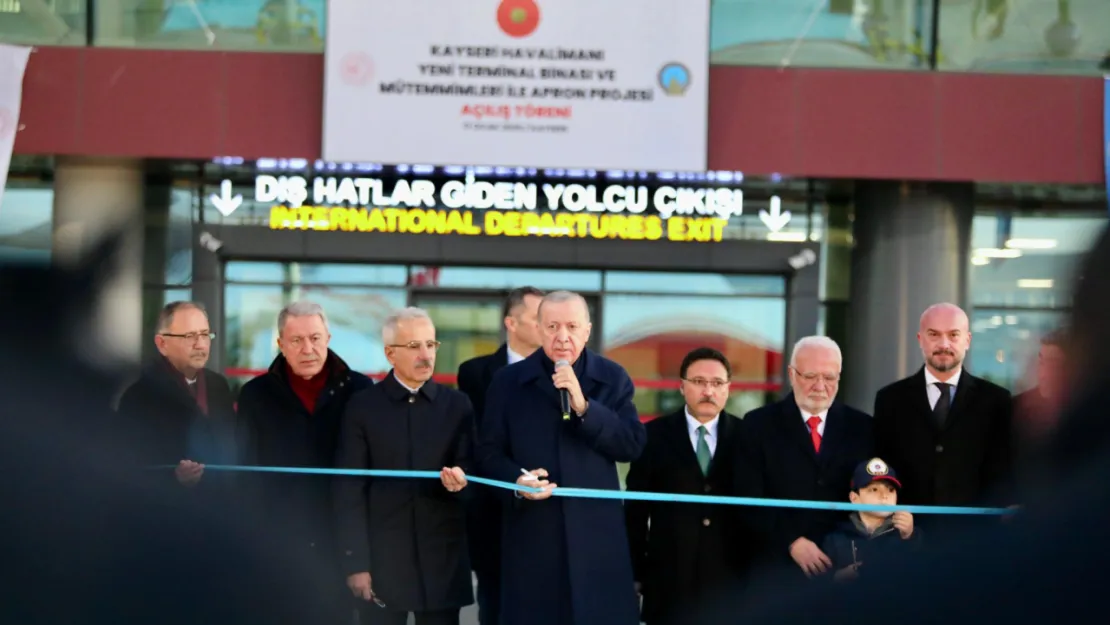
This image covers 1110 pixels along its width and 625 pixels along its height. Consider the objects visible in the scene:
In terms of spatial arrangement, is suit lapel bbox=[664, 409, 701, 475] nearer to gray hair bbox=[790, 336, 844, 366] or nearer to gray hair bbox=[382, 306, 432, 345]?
gray hair bbox=[790, 336, 844, 366]

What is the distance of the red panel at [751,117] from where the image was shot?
13.5 meters

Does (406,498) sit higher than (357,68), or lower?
lower

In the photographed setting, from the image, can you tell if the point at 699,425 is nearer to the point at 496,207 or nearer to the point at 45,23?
the point at 496,207

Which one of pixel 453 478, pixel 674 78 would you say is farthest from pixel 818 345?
pixel 674 78

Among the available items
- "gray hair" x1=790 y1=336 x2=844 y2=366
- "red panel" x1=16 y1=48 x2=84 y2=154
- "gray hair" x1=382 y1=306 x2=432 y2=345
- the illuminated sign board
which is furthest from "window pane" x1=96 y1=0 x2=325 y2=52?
"gray hair" x1=790 y1=336 x2=844 y2=366

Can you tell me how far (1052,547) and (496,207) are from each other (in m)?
13.2

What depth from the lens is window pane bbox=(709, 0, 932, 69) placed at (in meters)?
13.6

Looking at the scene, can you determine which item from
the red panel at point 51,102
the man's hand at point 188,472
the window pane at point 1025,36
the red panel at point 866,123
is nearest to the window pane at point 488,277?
the red panel at point 866,123

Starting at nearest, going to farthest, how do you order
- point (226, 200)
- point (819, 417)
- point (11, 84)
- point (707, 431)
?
1. point (819, 417)
2. point (707, 431)
3. point (11, 84)
4. point (226, 200)

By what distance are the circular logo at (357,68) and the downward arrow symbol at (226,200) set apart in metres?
2.06

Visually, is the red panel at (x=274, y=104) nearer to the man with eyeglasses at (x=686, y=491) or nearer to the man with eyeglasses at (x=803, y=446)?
the man with eyeglasses at (x=686, y=491)

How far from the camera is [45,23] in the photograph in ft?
43.1

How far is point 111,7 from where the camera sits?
13453 mm

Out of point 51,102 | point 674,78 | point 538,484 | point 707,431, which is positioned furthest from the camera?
point 51,102
